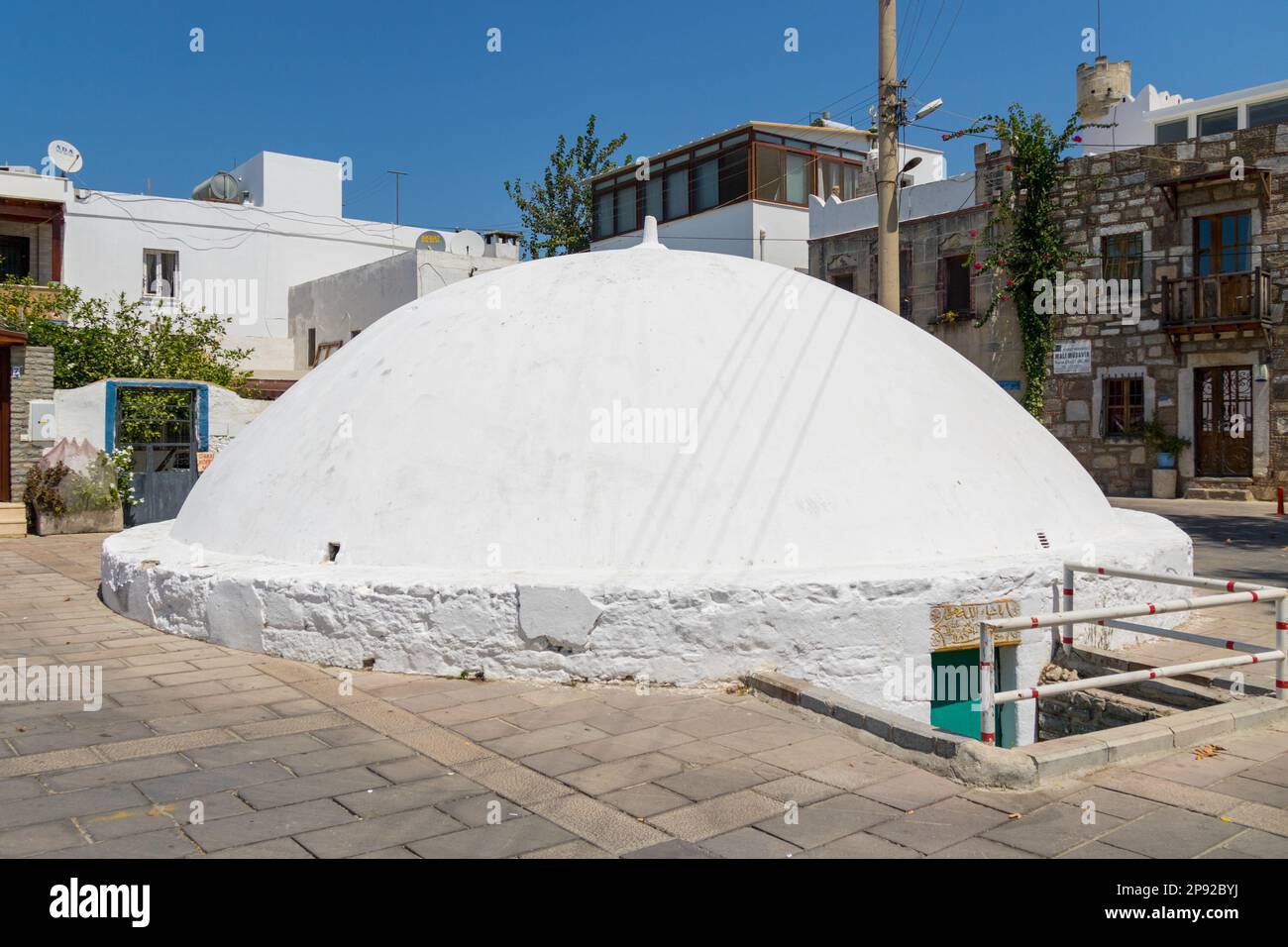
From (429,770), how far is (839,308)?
4.88m

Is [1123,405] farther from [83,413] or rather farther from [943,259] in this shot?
[83,413]

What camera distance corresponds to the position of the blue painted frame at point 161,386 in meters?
14.8

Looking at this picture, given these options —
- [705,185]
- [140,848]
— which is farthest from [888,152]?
[705,185]

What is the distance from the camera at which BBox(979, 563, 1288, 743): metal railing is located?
4.51m

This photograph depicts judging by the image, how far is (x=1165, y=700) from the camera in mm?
6156

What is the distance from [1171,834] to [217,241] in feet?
87.1

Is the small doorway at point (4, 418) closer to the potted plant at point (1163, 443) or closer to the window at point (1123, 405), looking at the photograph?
the window at point (1123, 405)

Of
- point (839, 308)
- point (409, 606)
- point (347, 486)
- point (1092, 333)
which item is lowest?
point (409, 606)

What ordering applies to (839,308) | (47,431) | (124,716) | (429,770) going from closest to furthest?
1. (429,770)
2. (124,716)
3. (839,308)
4. (47,431)

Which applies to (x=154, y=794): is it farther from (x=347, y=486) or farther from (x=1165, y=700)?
(x=1165, y=700)

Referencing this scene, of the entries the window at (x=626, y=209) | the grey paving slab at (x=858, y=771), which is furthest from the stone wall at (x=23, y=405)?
the window at (x=626, y=209)

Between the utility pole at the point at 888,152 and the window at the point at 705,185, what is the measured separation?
513 inches
